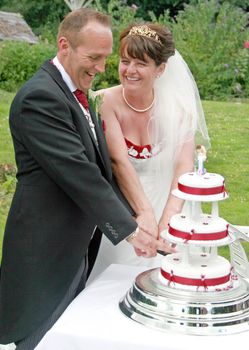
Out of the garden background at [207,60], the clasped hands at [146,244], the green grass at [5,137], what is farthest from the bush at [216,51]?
the clasped hands at [146,244]

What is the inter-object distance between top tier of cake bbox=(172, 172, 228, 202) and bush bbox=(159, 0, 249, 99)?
1013 centimetres

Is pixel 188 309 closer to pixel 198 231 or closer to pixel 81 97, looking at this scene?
pixel 198 231

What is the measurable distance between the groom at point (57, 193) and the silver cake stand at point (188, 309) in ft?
1.05

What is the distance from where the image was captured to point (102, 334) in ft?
8.84

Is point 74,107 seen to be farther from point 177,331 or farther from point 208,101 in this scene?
point 208,101

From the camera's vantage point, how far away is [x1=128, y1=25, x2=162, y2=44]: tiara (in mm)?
3679

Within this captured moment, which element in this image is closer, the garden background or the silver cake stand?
the silver cake stand

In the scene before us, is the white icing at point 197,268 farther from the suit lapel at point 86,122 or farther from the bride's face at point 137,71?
the bride's face at point 137,71

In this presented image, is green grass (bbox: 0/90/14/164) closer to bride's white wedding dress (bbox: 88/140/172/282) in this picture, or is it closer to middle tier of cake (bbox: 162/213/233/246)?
bride's white wedding dress (bbox: 88/140/172/282)

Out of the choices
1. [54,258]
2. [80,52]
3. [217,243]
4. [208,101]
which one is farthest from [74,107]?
[208,101]

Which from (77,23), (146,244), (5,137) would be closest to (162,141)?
(146,244)

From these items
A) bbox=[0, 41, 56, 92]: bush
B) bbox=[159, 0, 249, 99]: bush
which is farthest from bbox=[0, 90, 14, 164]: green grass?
bbox=[159, 0, 249, 99]: bush

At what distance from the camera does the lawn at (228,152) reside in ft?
23.5

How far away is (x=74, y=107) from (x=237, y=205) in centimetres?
432
